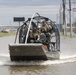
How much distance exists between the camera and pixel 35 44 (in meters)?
16.7

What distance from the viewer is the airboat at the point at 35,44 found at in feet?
54.9

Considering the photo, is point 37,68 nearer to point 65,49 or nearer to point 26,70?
point 26,70

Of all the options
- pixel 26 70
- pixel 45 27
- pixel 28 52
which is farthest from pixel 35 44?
pixel 45 27

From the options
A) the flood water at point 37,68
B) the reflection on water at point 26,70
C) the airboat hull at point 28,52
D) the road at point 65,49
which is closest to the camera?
the reflection on water at point 26,70

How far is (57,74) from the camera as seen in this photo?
46.3 feet

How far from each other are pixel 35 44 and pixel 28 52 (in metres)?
0.54

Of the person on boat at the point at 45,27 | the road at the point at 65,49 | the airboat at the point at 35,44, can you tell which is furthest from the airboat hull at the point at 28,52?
the road at the point at 65,49

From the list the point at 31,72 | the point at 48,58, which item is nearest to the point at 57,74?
the point at 31,72

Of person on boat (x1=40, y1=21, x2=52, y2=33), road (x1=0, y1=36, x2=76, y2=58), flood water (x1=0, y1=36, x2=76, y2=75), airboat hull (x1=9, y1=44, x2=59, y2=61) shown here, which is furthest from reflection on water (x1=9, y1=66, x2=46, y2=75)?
road (x1=0, y1=36, x2=76, y2=58)

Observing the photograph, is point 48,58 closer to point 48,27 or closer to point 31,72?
point 48,27

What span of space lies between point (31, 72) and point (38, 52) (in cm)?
238

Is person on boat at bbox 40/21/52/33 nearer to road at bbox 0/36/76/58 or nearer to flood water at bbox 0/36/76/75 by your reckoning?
flood water at bbox 0/36/76/75

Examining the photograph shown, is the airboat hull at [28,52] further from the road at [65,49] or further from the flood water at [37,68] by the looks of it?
the road at [65,49]

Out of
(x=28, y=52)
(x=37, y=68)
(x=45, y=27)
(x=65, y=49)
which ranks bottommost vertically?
(x=65, y=49)
